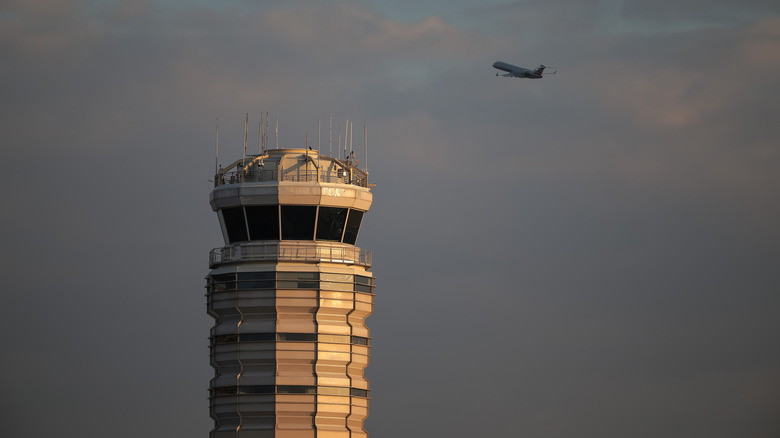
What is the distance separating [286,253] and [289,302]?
4.46m

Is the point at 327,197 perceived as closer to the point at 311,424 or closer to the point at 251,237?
the point at 251,237

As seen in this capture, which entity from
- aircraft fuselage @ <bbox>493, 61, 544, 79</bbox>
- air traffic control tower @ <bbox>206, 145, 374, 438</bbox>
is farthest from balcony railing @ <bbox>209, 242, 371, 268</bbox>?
aircraft fuselage @ <bbox>493, 61, 544, 79</bbox>

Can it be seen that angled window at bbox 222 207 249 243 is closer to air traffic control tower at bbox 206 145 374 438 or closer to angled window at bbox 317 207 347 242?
air traffic control tower at bbox 206 145 374 438

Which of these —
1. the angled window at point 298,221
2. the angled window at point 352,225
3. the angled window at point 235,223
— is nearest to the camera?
the angled window at point 298,221

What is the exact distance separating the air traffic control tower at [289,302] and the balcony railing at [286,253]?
0.29ft

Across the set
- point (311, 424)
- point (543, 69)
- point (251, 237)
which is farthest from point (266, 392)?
point (543, 69)

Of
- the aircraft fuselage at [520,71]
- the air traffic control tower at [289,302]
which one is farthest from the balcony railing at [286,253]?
the aircraft fuselage at [520,71]

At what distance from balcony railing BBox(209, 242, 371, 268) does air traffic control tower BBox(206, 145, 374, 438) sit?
0.29 ft

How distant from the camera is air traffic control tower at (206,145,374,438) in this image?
135 metres

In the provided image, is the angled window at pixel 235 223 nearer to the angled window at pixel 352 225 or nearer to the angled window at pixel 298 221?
the angled window at pixel 298 221

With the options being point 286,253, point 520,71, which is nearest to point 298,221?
point 286,253

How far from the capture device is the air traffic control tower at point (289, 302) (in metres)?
135

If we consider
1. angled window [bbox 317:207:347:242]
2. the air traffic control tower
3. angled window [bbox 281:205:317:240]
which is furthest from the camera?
angled window [bbox 317:207:347:242]

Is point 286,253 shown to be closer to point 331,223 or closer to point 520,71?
point 331,223
